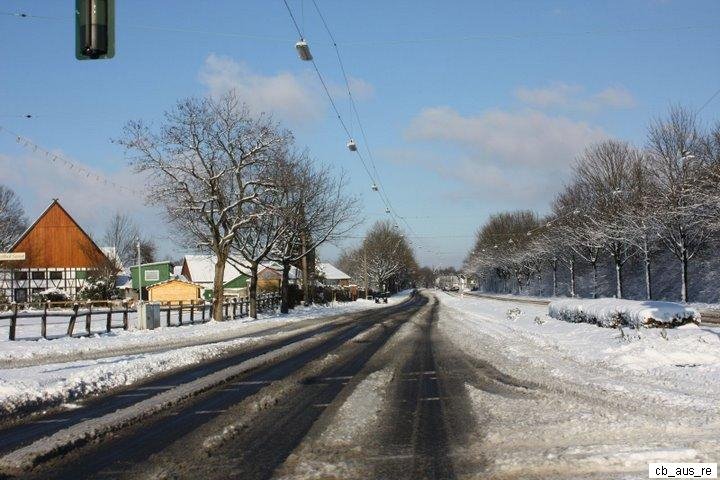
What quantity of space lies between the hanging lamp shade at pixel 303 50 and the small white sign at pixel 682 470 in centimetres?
1142

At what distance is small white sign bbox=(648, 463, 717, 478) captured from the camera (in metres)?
5.16

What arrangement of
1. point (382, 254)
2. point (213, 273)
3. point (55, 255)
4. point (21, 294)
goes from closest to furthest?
point (21, 294) < point (55, 255) < point (213, 273) < point (382, 254)

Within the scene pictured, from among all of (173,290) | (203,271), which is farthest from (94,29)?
(203,271)

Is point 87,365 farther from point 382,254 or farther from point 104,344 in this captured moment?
point 382,254

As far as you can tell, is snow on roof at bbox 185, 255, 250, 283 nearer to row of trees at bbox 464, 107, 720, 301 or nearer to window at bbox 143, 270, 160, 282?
window at bbox 143, 270, 160, 282

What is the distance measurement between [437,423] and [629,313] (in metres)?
13.8

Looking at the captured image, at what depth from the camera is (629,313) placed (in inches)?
763

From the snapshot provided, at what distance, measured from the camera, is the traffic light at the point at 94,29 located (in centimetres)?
794

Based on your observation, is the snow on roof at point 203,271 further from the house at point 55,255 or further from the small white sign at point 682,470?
the small white sign at point 682,470

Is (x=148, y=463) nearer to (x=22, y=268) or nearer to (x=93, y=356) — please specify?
(x=93, y=356)

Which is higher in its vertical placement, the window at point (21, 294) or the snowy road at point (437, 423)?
the window at point (21, 294)

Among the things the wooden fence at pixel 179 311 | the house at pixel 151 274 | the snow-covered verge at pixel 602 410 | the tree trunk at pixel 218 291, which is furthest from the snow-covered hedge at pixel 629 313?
A: the house at pixel 151 274

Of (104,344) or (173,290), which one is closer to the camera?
(104,344)

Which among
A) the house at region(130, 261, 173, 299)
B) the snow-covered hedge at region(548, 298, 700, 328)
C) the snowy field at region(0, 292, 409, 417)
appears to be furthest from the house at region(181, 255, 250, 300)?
the snow-covered hedge at region(548, 298, 700, 328)
